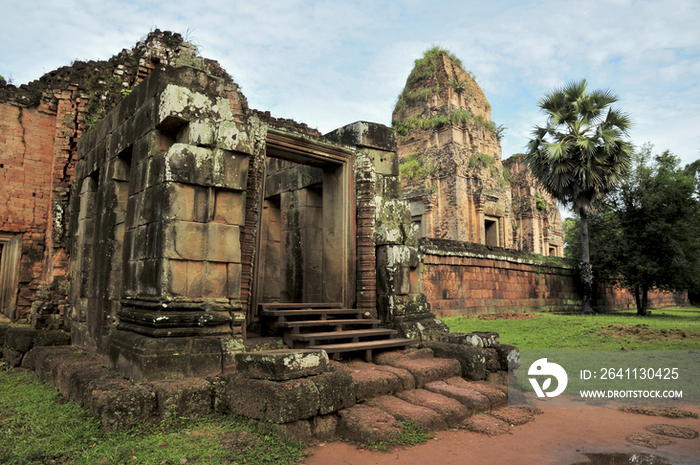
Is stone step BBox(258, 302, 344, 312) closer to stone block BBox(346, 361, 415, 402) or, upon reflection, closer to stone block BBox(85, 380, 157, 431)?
stone block BBox(346, 361, 415, 402)

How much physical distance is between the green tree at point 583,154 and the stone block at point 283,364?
54.2 feet

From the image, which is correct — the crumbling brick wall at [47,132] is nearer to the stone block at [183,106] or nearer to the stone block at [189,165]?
the stone block at [183,106]

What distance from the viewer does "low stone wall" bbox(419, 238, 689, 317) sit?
1427 centimetres

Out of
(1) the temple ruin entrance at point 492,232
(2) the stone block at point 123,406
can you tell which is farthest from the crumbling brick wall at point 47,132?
(1) the temple ruin entrance at point 492,232

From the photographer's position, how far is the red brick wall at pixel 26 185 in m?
8.65

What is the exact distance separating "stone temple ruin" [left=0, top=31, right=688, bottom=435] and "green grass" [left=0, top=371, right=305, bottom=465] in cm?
18

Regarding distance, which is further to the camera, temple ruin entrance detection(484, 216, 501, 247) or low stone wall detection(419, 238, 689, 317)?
temple ruin entrance detection(484, 216, 501, 247)

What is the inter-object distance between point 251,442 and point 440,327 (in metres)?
3.92

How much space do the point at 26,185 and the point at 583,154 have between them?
17959 mm

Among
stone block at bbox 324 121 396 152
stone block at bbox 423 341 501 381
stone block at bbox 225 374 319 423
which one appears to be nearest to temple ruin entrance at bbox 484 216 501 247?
stone block at bbox 324 121 396 152

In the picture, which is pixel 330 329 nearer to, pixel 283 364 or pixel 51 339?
pixel 283 364

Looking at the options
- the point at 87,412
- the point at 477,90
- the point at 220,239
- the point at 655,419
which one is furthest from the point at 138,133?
the point at 477,90

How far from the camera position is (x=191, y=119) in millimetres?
4602

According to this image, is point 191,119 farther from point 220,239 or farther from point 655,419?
point 655,419
